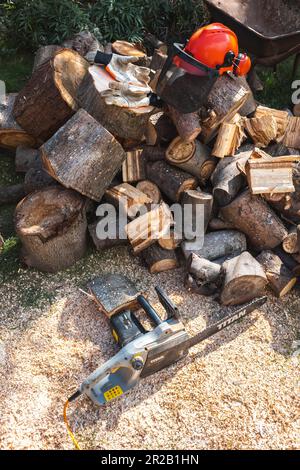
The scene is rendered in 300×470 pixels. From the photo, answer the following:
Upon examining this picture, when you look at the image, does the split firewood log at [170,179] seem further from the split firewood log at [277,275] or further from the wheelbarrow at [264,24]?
the wheelbarrow at [264,24]

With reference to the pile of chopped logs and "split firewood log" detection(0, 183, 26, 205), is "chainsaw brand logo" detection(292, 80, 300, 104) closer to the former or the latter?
the pile of chopped logs

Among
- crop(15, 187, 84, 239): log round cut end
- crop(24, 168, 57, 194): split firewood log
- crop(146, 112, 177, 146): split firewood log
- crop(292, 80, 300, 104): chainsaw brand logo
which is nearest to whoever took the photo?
crop(15, 187, 84, 239): log round cut end

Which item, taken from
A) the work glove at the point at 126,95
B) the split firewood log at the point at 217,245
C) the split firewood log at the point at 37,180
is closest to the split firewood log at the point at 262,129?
the split firewood log at the point at 217,245

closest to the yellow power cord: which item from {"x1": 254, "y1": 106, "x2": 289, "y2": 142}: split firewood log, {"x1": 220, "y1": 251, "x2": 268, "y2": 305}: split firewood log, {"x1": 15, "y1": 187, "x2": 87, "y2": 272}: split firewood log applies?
{"x1": 15, "y1": 187, "x2": 87, "y2": 272}: split firewood log

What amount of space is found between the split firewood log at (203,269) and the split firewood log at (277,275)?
0.45 m

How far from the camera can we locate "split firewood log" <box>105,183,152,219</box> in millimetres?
4289

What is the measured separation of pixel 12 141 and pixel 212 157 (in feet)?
7.18

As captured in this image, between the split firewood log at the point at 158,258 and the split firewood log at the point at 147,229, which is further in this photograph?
the split firewood log at the point at 158,258

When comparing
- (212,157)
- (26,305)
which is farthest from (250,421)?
(212,157)

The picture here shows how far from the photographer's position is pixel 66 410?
11.2 ft

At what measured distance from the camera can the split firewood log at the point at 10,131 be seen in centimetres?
481

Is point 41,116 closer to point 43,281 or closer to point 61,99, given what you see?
point 61,99

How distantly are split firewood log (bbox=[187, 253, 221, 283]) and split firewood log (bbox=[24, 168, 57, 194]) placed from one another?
154 cm

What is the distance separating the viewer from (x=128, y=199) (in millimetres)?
4309
